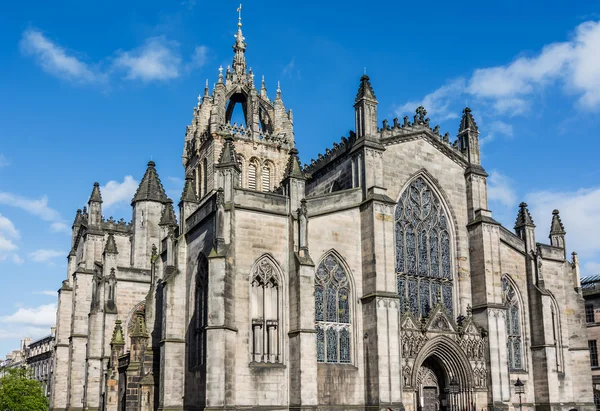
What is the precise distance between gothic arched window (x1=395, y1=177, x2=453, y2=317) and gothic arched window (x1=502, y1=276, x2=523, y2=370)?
4.02m

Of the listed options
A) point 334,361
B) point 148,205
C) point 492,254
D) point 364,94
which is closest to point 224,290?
point 334,361

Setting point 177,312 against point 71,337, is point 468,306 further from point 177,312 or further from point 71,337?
point 71,337

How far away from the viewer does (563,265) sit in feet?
127

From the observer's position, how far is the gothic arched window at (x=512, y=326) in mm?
35097

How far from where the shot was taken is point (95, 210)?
1885 inches

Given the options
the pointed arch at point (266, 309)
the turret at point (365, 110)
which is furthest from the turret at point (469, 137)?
the pointed arch at point (266, 309)

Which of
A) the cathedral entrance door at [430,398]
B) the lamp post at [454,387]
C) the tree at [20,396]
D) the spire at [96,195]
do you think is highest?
the spire at [96,195]

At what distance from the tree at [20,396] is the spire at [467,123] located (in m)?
43.1

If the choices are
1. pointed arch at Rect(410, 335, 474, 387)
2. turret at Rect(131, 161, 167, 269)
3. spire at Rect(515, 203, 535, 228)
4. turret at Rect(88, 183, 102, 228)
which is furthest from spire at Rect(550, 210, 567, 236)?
turret at Rect(88, 183, 102, 228)

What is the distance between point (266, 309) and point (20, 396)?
38189 millimetres

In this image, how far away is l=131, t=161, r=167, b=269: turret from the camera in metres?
43.7

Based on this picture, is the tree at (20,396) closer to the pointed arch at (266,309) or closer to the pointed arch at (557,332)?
the pointed arch at (266,309)

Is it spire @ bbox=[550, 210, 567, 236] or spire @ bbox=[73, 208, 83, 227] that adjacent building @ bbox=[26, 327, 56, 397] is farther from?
spire @ bbox=[550, 210, 567, 236]

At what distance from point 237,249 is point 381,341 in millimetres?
7723
